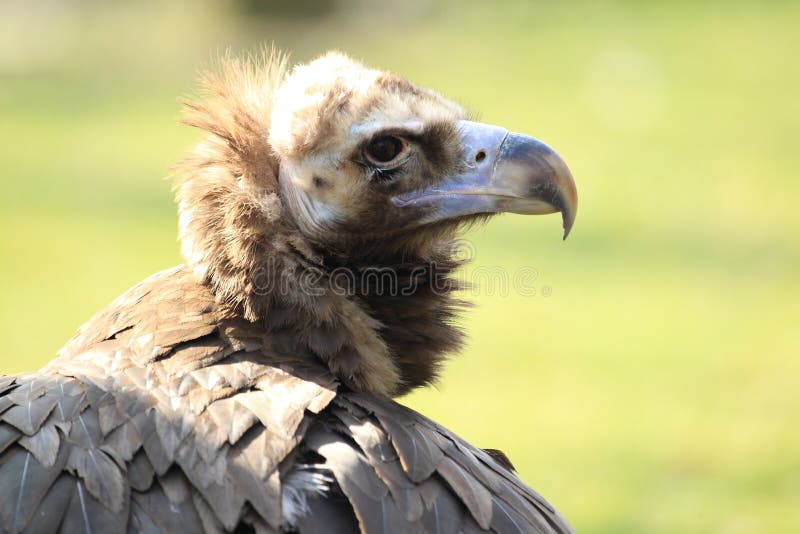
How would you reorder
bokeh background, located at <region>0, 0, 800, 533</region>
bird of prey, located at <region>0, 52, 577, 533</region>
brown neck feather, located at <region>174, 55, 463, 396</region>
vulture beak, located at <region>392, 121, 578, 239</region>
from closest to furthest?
bird of prey, located at <region>0, 52, 577, 533</region>, brown neck feather, located at <region>174, 55, 463, 396</region>, vulture beak, located at <region>392, 121, 578, 239</region>, bokeh background, located at <region>0, 0, 800, 533</region>

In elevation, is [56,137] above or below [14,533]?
above

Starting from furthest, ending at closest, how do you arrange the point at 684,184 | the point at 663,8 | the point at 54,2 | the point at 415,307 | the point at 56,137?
the point at 54,2
the point at 663,8
the point at 56,137
the point at 684,184
the point at 415,307

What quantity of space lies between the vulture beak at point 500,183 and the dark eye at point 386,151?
12 cm

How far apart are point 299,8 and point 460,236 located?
49.6ft

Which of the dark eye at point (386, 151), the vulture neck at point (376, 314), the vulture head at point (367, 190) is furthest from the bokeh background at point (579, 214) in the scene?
the dark eye at point (386, 151)

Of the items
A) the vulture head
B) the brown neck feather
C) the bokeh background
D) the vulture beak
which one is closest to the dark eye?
the vulture head

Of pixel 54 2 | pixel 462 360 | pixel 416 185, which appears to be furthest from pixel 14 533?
pixel 54 2

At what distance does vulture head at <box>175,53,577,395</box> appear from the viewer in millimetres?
3592

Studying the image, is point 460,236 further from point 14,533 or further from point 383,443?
point 14,533

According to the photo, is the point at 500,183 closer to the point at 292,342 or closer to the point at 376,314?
the point at 376,314

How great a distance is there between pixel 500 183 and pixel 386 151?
36 cm

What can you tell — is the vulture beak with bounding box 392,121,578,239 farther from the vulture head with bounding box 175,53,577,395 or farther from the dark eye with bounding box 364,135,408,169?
the dark eye with bounding box 364,135,408,169

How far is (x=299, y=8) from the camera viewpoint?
60.8ft

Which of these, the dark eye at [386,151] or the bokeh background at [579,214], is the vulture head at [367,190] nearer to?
the dark eye at [386,151]
